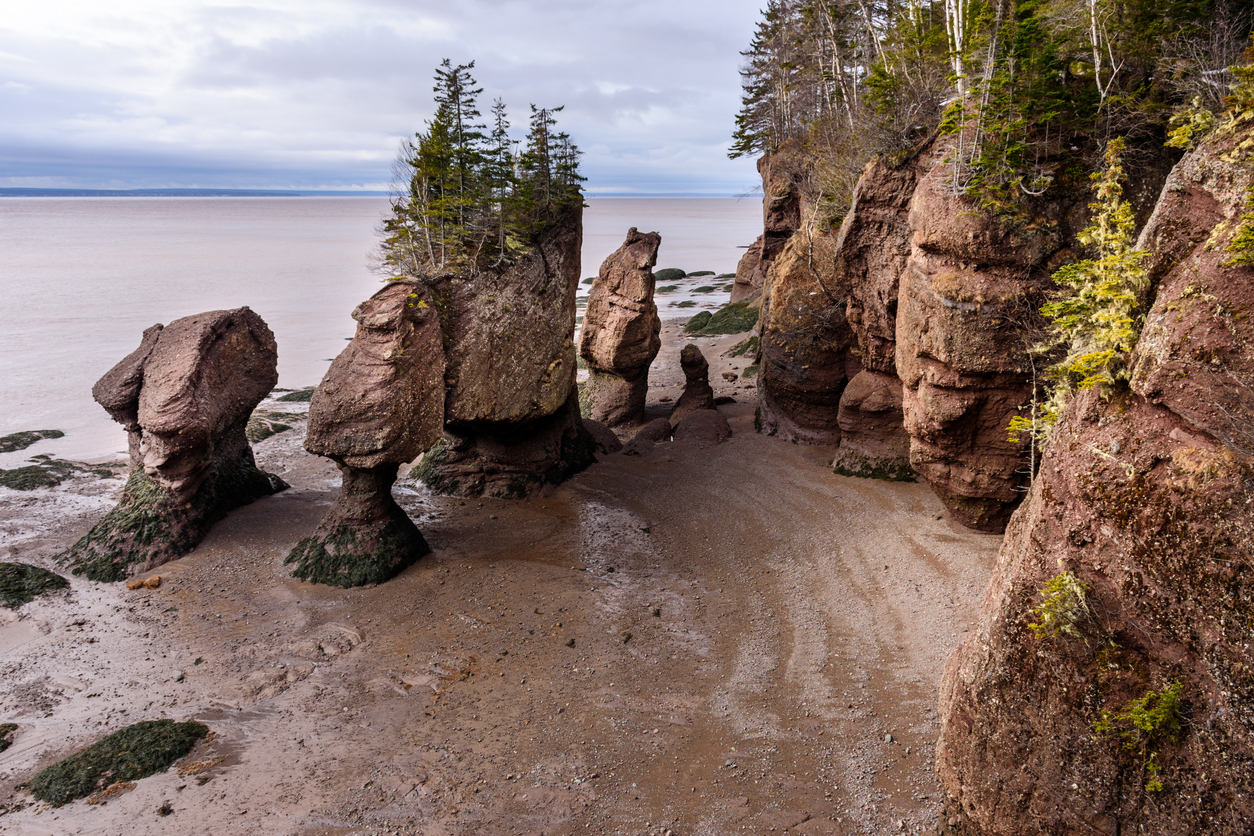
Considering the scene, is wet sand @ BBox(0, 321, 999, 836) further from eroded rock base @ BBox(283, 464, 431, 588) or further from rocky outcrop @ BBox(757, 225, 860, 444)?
rocky outcrop @ BBox(757, 225, 860, 444)

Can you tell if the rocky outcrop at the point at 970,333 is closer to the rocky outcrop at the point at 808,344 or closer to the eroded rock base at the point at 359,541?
the rocky outcrop at the point at 808,344

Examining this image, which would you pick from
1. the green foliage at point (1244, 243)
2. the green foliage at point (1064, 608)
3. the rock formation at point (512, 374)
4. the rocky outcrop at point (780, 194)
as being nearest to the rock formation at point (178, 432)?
the rock formation at point (512, 374)

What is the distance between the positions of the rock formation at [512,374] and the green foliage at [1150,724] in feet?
41.3

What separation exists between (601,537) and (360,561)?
15.7ft

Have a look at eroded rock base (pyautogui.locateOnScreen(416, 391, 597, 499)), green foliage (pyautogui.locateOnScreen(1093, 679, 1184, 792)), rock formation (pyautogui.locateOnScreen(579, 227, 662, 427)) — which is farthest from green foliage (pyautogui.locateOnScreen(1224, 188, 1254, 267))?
rock formation (pyautogui.locateOnScreen(579, 227, 662, 427))

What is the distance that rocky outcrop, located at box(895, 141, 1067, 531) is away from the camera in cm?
1153

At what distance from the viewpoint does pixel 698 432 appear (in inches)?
849

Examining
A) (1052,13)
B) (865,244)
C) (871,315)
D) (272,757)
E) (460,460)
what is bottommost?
(272,757)

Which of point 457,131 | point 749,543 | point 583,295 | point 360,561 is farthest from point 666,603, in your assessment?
point 583,295

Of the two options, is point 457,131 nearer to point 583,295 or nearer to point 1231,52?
point 1231,52

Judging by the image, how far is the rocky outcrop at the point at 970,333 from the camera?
11.5 m

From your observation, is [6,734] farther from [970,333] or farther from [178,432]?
[970,333]

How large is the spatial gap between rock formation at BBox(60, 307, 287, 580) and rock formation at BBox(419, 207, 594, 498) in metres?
4.45

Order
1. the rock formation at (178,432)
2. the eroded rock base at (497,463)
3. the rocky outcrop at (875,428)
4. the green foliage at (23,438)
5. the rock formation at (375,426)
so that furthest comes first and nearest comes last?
the green foliage at (23,438) → the eroded rock base at (497,463) → the rocky outcrop at (875,428) → the rock formation at (178,432) → the rock formation at (375,426)
